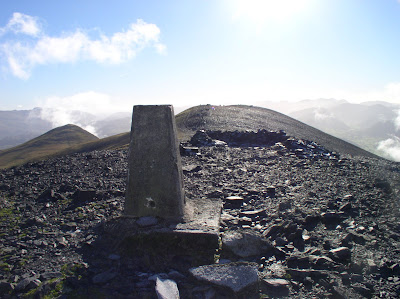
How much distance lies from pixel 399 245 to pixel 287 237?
191cm

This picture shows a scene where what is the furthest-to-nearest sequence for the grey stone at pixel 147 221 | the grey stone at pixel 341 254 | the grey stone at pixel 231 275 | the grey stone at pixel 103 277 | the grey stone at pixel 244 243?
the grey stone at pixel 147 221
the grey stone at pixel 244 243
the grey stone at pixel 341 254
the grey stone at pixel 103 277
the grey stone at pixel 231 275

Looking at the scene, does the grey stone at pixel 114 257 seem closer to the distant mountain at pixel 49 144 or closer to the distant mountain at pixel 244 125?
the distant mountain at pixel 244 125

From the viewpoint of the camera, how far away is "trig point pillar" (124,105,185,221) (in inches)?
198

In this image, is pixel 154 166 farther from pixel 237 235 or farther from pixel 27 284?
pixel 27 284

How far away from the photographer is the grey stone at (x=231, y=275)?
3572 millimetres

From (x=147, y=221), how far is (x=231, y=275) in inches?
73.4

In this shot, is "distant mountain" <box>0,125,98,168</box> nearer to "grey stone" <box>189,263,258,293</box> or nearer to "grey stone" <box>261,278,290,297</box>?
"grey stone" <box>189,263,258,293</box>

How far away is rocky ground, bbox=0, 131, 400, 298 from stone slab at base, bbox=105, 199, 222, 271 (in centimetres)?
9

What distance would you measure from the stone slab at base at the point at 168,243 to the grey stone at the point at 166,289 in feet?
2.19

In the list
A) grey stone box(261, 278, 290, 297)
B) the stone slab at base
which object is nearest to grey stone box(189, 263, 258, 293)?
grey stone box(261, 278, 290, 297)

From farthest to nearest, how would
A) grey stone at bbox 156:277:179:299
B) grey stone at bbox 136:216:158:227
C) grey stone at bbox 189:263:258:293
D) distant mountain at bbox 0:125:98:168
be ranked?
distant mountain at bbox 0:125:98:168, grey stone at bbox 136:216:158:227, grey stone at bbox 189:263:258:293, grey stone at bbox 156:277:179:299

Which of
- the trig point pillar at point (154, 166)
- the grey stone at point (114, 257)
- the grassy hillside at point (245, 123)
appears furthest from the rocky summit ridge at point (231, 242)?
the grassy hillside at point (245, 123)

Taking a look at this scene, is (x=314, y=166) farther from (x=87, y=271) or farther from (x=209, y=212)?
(x=87, y=271)

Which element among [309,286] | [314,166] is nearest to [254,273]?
[309,286]
